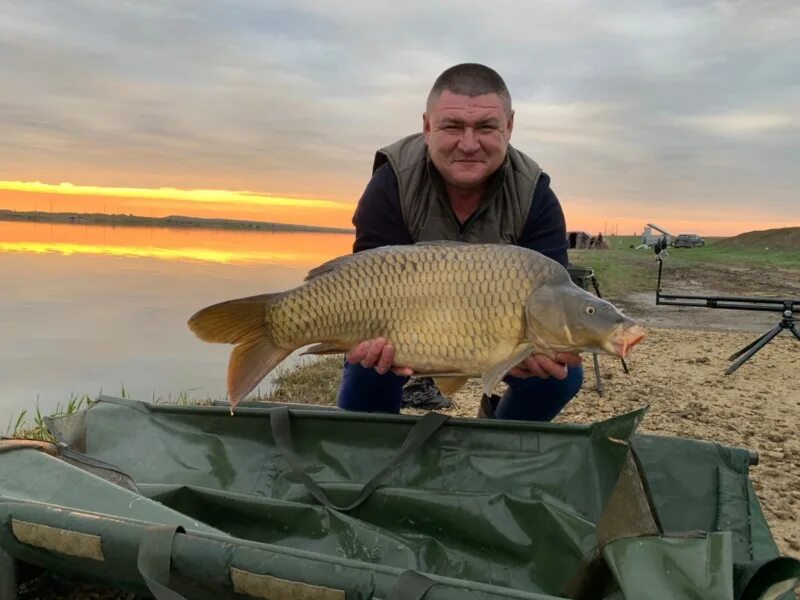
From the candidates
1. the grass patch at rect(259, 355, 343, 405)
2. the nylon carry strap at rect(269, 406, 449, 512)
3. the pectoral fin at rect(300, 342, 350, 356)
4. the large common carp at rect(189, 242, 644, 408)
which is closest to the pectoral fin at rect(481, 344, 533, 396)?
the large common carp at rect(189, 242, 644, 408)

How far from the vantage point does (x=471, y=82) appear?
1.61 meters

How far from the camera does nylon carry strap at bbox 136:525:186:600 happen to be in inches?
34.1

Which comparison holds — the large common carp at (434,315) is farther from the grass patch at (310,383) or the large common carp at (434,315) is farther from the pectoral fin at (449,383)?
the grass patch at (310,383)

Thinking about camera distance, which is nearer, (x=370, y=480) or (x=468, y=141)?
(x=370, y=480)

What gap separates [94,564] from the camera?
3.11 feet

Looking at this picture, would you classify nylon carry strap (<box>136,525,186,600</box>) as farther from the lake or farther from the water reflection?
the water reflection

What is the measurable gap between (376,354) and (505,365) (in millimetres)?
265

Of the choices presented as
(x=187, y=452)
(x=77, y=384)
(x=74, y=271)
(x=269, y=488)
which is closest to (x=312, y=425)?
(x=269, y=488)

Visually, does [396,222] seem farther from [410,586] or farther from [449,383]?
[410,586]

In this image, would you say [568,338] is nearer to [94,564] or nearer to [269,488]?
[269,488]

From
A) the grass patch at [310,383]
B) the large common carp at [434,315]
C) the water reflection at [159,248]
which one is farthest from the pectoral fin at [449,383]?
the water reflection at [159,248]

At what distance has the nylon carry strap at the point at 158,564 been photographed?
0.87 meters

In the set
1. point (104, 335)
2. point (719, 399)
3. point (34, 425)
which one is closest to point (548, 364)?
point (719, 399)

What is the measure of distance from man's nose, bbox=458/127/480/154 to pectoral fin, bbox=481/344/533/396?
561mm
